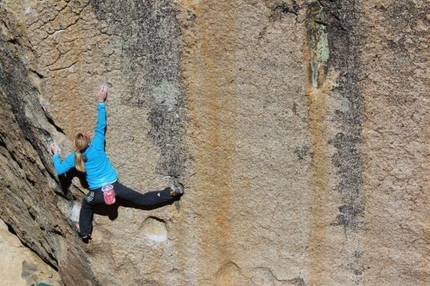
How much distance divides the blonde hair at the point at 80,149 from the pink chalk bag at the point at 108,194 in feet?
0.42

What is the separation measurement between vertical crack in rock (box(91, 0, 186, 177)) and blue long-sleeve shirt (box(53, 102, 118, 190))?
5.9 inches

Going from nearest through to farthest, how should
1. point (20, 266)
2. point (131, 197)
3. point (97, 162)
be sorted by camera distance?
point (97, 162)
point (131, 197)
point (20, 266)

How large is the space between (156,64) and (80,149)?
1.55 feet

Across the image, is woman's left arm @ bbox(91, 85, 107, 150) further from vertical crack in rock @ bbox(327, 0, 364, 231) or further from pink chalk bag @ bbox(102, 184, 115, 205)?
vertical crack in rock @ bbox(327, 0, 364, 231)

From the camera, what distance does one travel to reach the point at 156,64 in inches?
107

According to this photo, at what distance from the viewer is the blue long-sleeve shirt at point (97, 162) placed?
2.84 metres

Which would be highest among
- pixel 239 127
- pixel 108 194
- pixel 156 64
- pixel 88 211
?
pixel 156 64

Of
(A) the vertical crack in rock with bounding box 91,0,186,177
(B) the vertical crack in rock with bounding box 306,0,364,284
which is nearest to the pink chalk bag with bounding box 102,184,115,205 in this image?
(A) the vertical crack in rock with bounding box 91,0,186,177

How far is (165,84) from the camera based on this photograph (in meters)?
2.76

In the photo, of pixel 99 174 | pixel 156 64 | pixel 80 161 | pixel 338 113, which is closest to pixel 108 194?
pixel 99 174

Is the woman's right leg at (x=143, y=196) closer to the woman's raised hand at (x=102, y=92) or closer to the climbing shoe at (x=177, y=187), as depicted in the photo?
the climbing shoe at (x=177, y=187)

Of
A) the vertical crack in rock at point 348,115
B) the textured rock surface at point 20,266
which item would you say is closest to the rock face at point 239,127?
the vertical crack in rock at point 348,115

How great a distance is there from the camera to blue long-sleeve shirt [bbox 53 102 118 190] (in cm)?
284

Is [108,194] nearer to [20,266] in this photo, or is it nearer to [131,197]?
[131,197]
